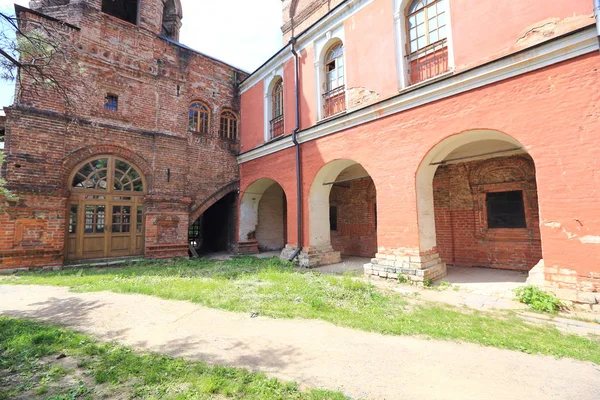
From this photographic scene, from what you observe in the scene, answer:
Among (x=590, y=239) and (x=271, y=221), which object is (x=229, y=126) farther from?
(x=590, y=239)

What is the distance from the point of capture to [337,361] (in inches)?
107

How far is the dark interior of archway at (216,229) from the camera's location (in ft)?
38.8

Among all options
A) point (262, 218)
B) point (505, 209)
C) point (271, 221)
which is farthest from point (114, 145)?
point (505, 209)

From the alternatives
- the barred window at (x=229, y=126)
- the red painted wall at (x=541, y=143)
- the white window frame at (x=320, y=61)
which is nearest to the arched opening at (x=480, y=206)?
the red painted wall at (x=541, y=143)

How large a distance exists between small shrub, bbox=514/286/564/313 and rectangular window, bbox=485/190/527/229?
327cm

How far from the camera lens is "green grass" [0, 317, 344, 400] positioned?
2.20 m

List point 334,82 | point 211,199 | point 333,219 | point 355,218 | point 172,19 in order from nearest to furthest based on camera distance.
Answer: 1. point 334,82
2. point 355,218
3. point 211,199
4. point 333,219
5. point 172,19

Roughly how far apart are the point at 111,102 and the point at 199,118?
2.92m

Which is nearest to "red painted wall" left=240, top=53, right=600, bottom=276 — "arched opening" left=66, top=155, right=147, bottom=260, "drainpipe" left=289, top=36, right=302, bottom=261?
"drainpipe" left=289, top=36, right=302, bottom=261

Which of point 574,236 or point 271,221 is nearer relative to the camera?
point 574,236

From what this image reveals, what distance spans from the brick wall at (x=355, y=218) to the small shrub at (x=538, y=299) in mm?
5324

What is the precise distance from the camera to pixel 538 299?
4289mm

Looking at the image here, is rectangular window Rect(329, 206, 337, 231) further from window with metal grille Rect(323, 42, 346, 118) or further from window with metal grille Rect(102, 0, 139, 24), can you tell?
window with metal grille Rect(102, 0, 139, 24)

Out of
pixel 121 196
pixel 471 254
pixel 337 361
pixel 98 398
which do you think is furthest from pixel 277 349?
pixel 121 196
